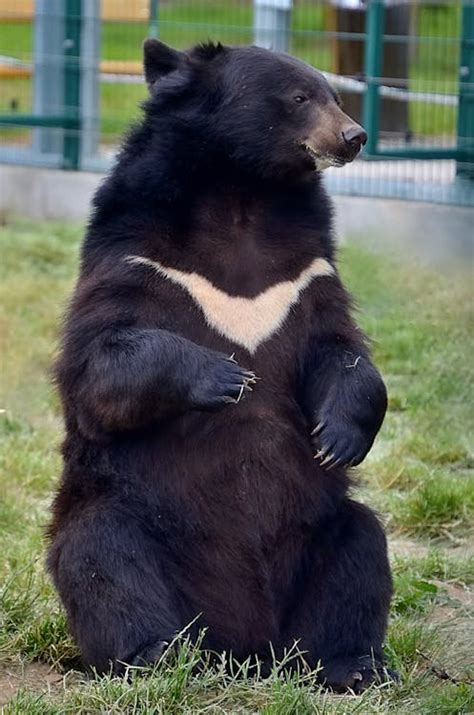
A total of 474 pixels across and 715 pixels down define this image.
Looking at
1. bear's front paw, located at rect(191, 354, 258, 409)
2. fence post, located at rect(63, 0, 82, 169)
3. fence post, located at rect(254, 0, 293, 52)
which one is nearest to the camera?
bear's front paw, located at rect(191, 354, 258, 409)

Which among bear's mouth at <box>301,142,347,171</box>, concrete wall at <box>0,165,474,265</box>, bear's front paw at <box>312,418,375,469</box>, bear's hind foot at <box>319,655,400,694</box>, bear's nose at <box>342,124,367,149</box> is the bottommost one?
bear's hind foot at <box>319,655,400,694</box>

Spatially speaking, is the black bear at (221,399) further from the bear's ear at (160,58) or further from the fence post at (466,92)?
the fence post at (466,92)

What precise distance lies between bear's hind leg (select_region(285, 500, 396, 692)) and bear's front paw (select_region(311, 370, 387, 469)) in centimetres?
23

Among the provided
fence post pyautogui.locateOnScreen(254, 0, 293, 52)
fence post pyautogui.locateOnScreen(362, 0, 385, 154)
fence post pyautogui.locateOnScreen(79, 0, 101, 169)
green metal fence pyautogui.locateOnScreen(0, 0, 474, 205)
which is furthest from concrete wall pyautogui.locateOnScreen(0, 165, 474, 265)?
fence post pyautogui.locateOnScreen(79, 0, 101, 169)

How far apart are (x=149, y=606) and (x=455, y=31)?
464 inches

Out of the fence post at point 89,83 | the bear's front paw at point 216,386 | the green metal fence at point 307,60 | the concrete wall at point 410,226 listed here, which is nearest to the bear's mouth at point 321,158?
the bear's front paw at point 216,386

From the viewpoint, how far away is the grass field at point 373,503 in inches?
149

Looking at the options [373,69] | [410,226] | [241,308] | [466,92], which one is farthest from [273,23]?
[241,308]

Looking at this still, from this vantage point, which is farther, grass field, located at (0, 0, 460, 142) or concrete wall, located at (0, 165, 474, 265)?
grass field, located at (0, 0, 460, 142)

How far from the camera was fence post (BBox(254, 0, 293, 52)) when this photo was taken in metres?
10.7

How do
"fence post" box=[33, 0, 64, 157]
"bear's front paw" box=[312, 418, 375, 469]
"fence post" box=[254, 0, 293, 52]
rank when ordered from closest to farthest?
1. "bear's front paw" box=[312, 418, 375, 469]
2. "fence post" box=[254, 0, 293, 52]
3. "fence post" box=[33, 0, 64, 157]

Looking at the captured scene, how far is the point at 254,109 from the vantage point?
4426 millimetres

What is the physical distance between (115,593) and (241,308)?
0.85m

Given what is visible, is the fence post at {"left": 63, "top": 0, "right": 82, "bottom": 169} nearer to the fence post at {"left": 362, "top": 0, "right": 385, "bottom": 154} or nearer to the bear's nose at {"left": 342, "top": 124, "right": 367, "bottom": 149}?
the fence post at {"left": 362, "top": 0, "right": 385, "bottom": 154}
